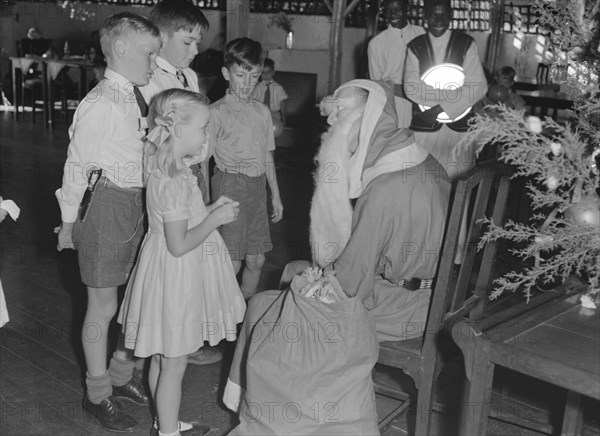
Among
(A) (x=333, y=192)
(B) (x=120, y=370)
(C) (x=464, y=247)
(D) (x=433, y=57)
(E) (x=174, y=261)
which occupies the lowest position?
(B) (x=120, y=370)

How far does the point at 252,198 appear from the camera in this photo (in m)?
3.21

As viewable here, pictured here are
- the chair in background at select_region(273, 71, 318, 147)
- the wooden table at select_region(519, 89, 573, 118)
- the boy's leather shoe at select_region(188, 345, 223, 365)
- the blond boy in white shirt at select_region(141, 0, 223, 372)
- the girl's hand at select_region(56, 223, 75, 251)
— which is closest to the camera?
the girl's hand at select_region(56, 223, 75, 251)

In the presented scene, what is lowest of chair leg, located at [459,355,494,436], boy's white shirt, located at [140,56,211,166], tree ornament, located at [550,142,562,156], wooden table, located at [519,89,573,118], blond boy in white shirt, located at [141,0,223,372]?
chair leg, located at [459,355,494,436]

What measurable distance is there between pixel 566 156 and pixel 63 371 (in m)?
2.19

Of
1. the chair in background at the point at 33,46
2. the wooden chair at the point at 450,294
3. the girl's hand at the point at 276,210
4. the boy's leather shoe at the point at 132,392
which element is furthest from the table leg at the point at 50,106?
the wooden chair at the point at 450,294

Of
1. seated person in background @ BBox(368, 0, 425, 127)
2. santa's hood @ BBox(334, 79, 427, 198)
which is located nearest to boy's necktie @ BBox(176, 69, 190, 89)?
santa's hood @ BBox(334, 79, 427, 198)

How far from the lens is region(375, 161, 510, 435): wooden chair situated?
79.4 inches

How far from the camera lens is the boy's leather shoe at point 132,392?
107 inches

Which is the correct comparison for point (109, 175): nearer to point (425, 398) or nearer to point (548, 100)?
point (425, 398)

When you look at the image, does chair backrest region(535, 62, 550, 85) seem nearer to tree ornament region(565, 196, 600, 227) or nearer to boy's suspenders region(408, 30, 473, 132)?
boy's suspenders region(408, 30, 473, 132)

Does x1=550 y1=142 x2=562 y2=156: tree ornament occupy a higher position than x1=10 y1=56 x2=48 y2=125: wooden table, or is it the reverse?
x1=550 y1=142 x2=562 y2=156: tree ornament

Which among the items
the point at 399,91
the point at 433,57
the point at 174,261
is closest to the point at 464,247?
the point at 174,261

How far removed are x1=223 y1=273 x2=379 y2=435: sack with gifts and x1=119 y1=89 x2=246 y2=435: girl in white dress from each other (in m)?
0.24

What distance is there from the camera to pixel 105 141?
2320mm
